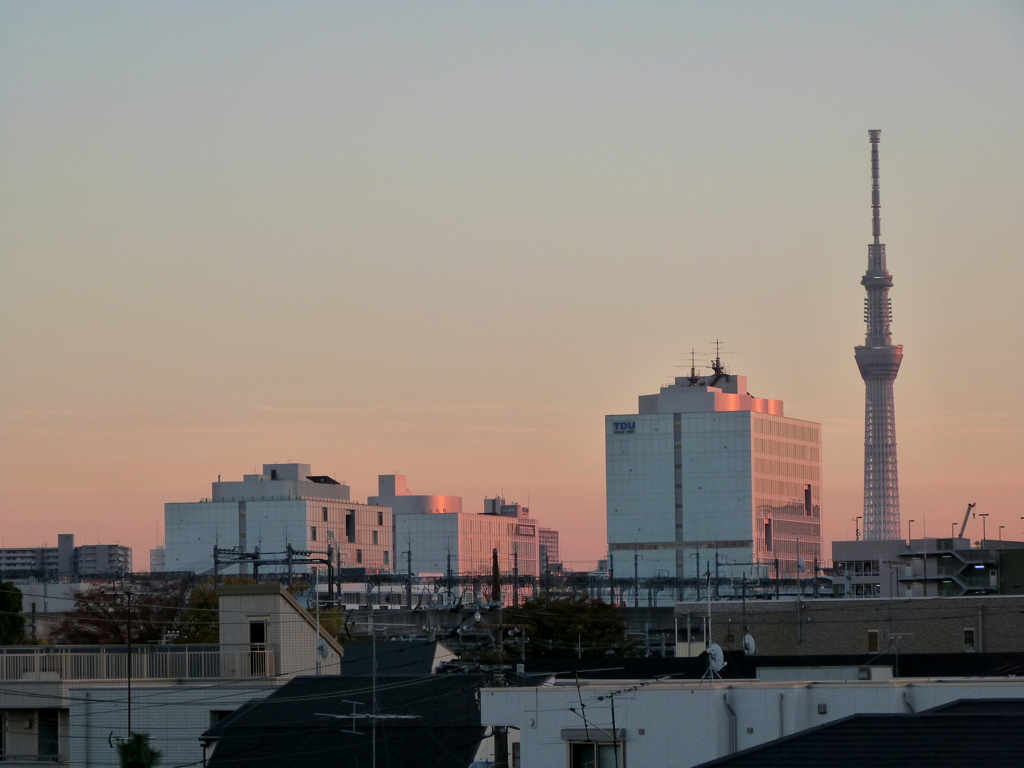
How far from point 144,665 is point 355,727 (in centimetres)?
1427

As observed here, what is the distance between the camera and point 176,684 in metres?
49.8

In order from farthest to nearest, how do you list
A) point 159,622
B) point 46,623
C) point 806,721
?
point 46,623, point 159,622, point 806,721

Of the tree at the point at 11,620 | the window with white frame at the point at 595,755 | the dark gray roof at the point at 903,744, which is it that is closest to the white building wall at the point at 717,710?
the window with white frame at the point at 595,755

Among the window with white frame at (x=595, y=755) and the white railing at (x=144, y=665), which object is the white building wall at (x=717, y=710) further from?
the white railing at (x=144, y=665)

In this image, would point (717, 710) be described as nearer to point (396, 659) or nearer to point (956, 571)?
point (396, 659)

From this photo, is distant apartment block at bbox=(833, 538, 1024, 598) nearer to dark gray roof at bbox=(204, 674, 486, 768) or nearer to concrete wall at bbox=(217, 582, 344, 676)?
concrete wall at bbox=(217, 582, 344, 676)

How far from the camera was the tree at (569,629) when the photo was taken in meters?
117

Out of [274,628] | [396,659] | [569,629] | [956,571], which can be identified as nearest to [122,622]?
[569,629]

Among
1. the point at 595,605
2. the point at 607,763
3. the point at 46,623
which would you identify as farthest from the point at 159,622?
the point at 46,623

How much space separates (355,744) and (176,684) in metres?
12.6

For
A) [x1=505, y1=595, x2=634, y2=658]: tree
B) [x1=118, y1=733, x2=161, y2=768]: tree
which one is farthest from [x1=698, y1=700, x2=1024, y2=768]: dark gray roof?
[x1=505, y1=595, x2=634, y2=658]: tree

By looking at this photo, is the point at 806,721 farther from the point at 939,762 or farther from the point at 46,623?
the point at 46,623

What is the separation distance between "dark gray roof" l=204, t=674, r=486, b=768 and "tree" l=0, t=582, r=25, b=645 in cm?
7355

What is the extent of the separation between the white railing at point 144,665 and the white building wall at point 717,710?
19.6 metres
